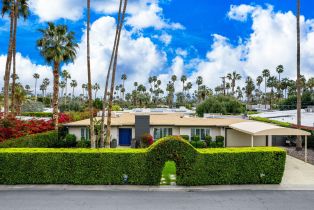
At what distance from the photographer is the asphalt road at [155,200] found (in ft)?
42.3

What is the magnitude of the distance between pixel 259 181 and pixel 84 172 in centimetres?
1038

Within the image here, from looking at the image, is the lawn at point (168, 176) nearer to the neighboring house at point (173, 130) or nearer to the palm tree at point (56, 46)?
the neighboring house at point (173, 130)

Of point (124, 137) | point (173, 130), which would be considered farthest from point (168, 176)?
point (124, 137)

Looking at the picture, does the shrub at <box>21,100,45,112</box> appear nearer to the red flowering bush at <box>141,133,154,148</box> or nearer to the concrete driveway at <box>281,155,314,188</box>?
the red flowering bush at <box>141,133,154,148</box>

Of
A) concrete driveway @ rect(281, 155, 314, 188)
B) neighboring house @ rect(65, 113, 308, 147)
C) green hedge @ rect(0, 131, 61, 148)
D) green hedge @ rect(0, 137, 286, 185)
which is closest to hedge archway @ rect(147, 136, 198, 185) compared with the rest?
green hedge @ rect(0, 137, 286, 185)

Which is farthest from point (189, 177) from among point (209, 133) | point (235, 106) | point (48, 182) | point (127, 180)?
point (235, 106)

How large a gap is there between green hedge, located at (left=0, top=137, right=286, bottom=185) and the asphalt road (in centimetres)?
125

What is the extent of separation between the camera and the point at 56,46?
99.3 feet

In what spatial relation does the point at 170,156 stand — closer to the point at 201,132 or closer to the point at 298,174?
the point at 298,174

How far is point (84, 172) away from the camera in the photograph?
1631 cm

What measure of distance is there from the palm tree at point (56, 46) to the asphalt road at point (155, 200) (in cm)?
1801

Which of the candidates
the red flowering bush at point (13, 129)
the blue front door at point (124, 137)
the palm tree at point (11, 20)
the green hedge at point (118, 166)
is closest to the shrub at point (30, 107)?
the palm tree at point (11, 20)

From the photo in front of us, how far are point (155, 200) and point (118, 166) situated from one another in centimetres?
351

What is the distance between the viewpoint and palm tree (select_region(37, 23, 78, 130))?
30188mm
